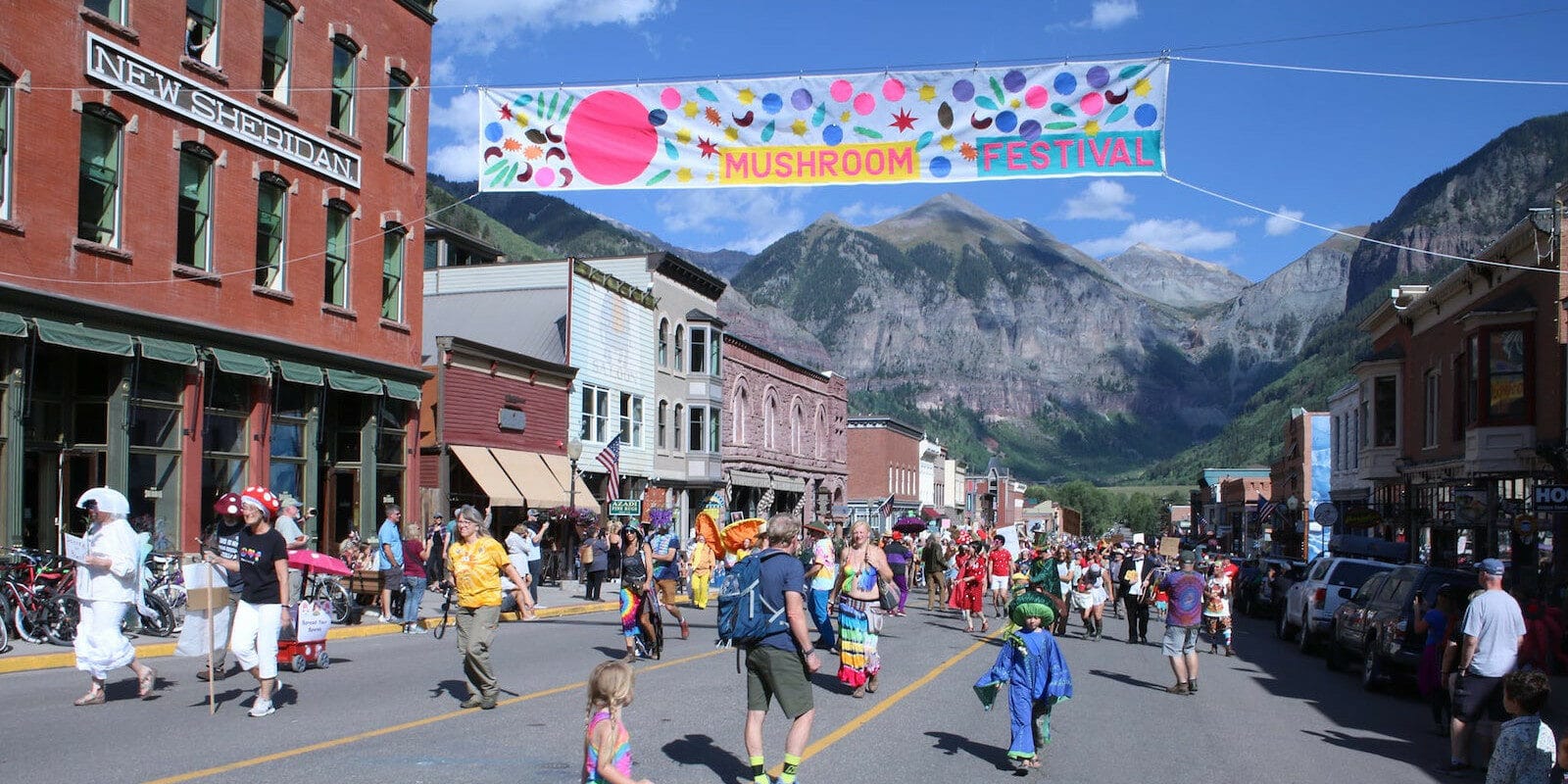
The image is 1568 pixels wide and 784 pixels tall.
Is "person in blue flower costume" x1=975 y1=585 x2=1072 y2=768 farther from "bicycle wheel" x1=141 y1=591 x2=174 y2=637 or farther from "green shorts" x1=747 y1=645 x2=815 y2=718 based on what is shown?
"bicycle wheel" x1=141 y1=591 x2=174 y2=637

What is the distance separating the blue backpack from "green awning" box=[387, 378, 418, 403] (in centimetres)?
2034

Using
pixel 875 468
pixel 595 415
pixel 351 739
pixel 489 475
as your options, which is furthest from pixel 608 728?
pixel 875 468

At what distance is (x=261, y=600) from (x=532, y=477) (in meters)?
23.4

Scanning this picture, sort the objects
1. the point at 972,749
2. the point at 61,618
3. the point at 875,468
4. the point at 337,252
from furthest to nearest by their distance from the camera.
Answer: the point at 875,468 → the point at 337,252 → the point at 61,618 → the point at 972,749

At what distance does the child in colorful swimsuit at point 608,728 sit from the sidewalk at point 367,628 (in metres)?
10.3

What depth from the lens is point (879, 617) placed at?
53.0 feet

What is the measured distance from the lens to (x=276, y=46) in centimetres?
2391

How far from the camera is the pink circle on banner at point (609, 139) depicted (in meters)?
12.5

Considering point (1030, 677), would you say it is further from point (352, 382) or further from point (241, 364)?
point (352, 382)

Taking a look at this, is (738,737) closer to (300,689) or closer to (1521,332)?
(300,689)

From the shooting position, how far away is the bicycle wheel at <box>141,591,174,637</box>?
16594mm

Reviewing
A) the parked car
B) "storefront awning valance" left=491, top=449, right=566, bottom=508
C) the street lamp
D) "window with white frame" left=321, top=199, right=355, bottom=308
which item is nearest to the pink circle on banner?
"window with white frame" left=321, top=199, right=355, bottom=308

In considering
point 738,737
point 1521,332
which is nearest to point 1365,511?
point 1521,332

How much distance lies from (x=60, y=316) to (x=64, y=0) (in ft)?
15.0
